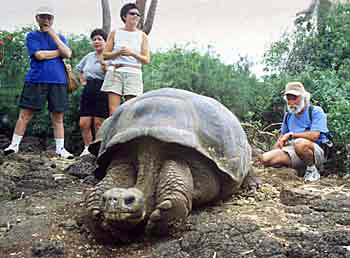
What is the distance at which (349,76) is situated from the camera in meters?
7.55

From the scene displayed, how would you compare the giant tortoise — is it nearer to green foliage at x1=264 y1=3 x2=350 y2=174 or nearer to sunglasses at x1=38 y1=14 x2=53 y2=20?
sunglasses at x1=38 y1=14 x2=53 y2=20

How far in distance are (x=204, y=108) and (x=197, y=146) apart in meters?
0.35

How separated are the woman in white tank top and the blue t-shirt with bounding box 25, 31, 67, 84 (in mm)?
575

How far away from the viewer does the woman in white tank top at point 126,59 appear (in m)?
4.53

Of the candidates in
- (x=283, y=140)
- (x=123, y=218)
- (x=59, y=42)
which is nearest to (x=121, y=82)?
(x=59, y=42)

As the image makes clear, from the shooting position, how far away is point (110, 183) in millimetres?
2641

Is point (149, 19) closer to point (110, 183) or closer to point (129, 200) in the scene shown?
point (110, 183)

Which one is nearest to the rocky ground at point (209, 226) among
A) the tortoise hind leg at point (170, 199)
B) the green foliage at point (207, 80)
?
the tortoise hind leg at point (170, 199)

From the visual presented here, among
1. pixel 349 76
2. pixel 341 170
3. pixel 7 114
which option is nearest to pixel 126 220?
pixel 341 170

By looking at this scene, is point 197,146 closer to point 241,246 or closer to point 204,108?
point 204,108

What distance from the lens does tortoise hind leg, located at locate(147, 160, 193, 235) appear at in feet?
7.90

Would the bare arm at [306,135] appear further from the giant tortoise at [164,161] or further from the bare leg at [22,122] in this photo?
the bare leg at [22,122]

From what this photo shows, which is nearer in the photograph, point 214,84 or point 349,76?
point 214,84

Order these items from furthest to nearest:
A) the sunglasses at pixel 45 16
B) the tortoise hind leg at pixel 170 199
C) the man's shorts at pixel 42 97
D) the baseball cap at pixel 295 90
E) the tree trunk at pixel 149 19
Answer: the tree trunk at pixel 149 19 → the man's shorts at pixel 42 97 → the sunglasses at pixel 45 16 → the baseball cap at pixel 295 90 → the tortoise hind leg at pixel 170 199
